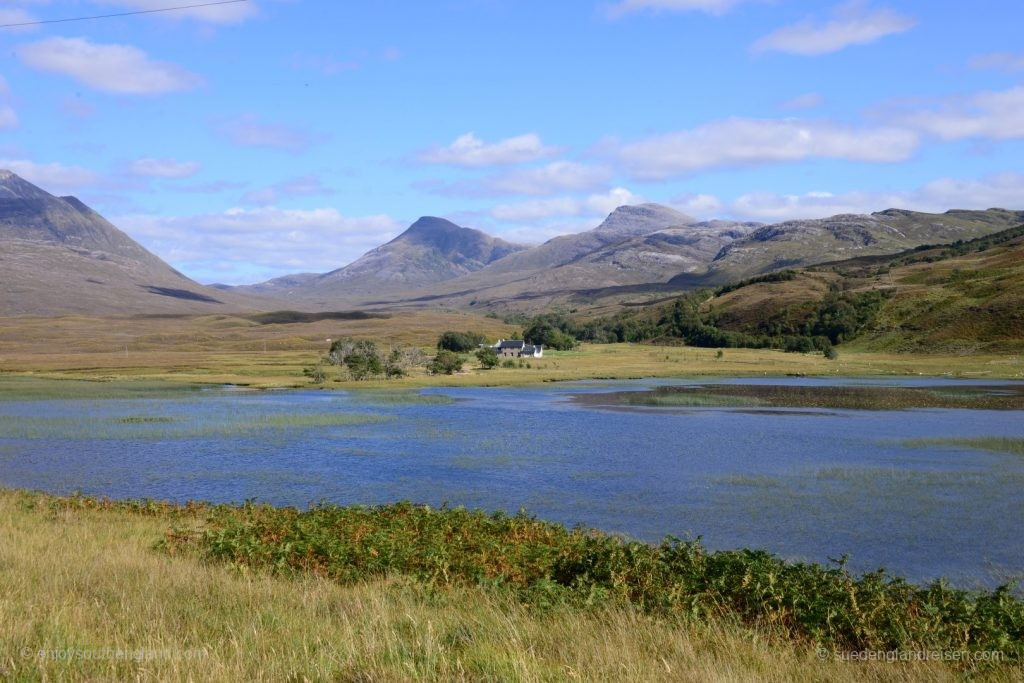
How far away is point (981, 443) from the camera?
155 ft

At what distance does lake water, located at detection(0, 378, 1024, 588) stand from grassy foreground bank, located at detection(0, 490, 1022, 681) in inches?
409

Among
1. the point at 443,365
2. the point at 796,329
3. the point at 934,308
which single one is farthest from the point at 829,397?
the point at 796,329

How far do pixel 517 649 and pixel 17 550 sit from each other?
10254 millimetres

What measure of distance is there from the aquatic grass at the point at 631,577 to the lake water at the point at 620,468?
323 inches

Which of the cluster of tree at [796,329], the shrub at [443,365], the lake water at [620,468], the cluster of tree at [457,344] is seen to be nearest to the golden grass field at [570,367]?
the shrub at [443,365]

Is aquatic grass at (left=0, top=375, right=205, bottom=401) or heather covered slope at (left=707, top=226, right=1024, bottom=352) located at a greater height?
heather covered slope at (left=707, top=226, right=1024, bottom=352)

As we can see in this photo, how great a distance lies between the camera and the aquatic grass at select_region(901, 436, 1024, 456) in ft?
148

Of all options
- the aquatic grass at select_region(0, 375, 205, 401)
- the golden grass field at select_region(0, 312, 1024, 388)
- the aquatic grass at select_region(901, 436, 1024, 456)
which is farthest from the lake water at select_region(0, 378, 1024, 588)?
the golden grass field at select_region(0, 312, 1024, 388)

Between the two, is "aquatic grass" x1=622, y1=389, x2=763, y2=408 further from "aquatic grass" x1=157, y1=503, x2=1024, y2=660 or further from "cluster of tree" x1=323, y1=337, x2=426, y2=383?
"aquatic grass" x1=157, y1=503, x2=1024, y2=660

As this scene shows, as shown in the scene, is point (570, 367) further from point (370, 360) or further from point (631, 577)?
point (631, 577)

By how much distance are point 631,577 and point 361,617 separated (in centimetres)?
536

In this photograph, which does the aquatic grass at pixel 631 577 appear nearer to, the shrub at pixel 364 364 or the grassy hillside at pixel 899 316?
the shrub at pixel 364 364

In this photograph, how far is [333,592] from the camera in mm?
12312

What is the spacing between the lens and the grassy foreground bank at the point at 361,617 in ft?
26.6
